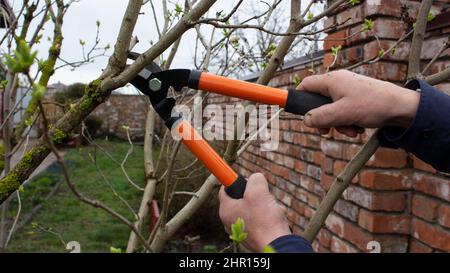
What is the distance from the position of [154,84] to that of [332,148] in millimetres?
1507

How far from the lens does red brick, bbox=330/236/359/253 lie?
231cm

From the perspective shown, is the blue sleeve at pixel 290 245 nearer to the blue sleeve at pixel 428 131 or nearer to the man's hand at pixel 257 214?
the man's hand at pixel 257 214

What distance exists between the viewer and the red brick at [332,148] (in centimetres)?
245

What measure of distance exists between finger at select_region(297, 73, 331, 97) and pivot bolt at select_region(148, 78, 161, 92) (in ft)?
1.55

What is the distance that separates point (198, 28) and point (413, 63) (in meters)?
1.30

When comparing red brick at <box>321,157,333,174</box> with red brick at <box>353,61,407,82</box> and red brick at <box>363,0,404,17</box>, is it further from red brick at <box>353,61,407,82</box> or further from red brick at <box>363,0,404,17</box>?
red brick at <box>363,0,404,17</box>

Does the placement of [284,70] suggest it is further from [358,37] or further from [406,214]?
[406,214]

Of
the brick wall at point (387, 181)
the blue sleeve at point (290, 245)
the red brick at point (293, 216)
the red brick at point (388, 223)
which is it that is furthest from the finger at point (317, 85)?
the red brick at point (293, 216)

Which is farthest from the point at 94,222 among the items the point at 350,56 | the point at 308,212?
the point at 350,56

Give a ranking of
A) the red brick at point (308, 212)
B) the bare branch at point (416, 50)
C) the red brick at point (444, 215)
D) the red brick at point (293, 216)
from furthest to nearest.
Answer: the red brick at point (293, 216) < the red brick at point (308, 212) < the red brick at point (444, 215) < the bare branch at point (416, 50)

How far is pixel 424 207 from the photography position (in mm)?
2006

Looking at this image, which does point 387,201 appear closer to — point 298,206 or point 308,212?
point 308,212

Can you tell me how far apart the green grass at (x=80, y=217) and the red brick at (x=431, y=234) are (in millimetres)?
2586

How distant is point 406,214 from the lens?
6.95ft
